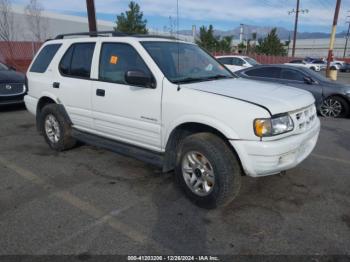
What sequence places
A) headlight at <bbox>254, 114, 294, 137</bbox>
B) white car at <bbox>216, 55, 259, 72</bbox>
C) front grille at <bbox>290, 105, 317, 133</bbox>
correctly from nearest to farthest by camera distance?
1. headlight at <bbox>254, 114, 294, 137</bbox>
2. front grille at <bbox>290, 105, 317, 133</bbox>
3. white car at <bbox>216, 55, 259, 72</bbox>

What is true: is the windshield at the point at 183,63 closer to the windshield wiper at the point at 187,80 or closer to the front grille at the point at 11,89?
the windshield wiper at the point at 187,80

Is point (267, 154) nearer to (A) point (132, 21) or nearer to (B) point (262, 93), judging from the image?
(B) point (262, 93)

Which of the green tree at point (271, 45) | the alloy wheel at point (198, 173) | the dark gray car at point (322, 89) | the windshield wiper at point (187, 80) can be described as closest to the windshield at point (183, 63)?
the windshield wiper at point (187, 80)

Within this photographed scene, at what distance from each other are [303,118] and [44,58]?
4.20 meters

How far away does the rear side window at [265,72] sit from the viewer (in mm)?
9109

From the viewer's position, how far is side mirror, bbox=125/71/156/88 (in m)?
3.55

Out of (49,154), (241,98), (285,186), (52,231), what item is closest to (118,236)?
(52,231)

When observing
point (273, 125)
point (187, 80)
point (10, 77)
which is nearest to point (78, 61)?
point (187, 80)

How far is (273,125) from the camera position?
10.1ft

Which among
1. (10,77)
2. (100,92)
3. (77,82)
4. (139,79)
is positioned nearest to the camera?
(139,79)

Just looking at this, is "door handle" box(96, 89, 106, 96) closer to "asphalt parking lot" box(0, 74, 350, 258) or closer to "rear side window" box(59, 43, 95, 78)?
"rear side window" box(59, 43, 95, 78)

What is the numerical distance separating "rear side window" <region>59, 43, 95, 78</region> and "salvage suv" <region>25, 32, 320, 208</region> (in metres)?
0.02

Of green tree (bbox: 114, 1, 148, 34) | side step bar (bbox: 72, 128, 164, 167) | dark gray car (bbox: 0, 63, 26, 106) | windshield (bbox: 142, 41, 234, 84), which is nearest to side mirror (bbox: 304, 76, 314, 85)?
windshield (bbox: 142, 41, 234, 84)

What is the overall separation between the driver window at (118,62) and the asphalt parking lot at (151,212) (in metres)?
1.32
